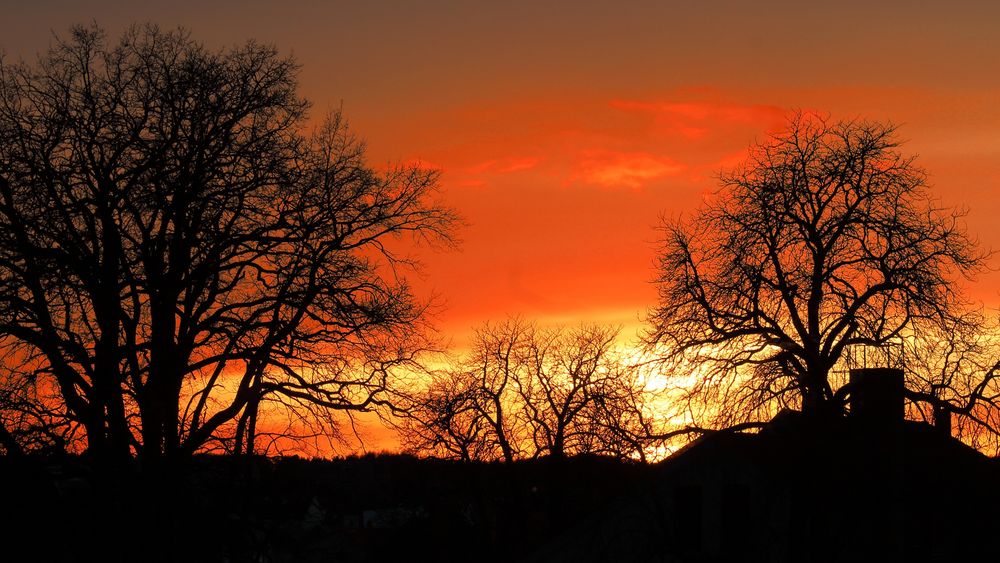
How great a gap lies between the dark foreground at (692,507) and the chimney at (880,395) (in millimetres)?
568

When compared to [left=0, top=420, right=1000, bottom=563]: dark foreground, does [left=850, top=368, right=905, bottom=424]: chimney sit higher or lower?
higher

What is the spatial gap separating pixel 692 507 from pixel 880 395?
561cm

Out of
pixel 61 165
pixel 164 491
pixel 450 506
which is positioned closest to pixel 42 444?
pixel 164 491

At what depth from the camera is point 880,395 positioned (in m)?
27.5

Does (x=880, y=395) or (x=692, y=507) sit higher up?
(x=880, y=395)

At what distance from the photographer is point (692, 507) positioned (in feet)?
89.6

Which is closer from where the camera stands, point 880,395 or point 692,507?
point 692,507

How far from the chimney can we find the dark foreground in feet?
1.86

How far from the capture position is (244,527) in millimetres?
21859

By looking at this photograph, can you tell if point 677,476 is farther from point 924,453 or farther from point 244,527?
point 244,527

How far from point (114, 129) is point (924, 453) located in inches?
806

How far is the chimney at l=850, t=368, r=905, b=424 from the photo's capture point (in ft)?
89.8

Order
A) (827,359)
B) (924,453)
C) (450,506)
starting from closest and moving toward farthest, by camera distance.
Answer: (924,453) → (827,359) → (450,506)

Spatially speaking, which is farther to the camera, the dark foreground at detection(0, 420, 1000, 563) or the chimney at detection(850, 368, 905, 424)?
the chimney at detection(850, 368, 905, 424)
